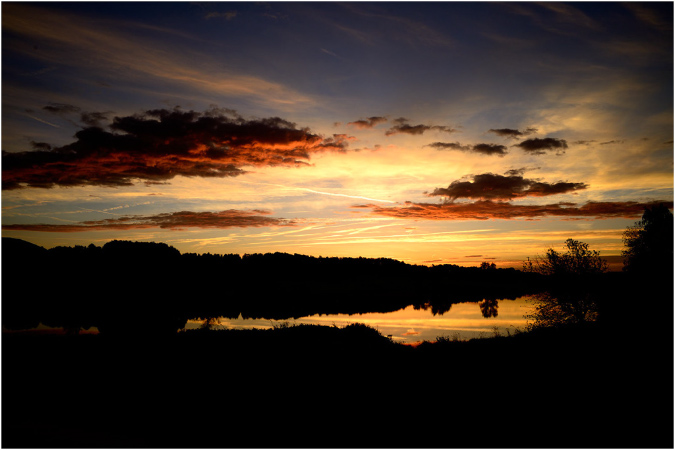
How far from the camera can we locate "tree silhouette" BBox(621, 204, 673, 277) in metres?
47.7

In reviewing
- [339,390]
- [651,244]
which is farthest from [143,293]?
[651,244]

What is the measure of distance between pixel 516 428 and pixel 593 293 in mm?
45305

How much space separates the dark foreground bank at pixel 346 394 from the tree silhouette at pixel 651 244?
32.8m

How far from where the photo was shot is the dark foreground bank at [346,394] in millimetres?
12852

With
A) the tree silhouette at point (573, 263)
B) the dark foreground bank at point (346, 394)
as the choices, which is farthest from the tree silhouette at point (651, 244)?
the dark foreground bank at point (346, 394)

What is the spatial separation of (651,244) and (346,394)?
53897mm

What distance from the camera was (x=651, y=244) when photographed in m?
49.5

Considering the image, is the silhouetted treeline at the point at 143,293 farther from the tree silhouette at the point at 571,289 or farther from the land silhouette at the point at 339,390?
the land silhouette at the point at 339,390

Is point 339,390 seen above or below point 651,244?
below

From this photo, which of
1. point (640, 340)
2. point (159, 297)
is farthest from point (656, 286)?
point (159, 297)

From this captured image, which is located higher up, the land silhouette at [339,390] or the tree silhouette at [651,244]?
the tree silhouette at [651,244]

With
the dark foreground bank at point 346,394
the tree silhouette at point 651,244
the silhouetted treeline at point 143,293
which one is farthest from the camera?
the silhouetted treeline at point 143,293

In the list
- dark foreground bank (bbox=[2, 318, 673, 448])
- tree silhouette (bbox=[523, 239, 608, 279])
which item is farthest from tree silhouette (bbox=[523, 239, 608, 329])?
dark foreground bank (bbox=[2, 318, 673, 448])

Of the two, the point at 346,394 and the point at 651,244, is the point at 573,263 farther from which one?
the point at 346,394
